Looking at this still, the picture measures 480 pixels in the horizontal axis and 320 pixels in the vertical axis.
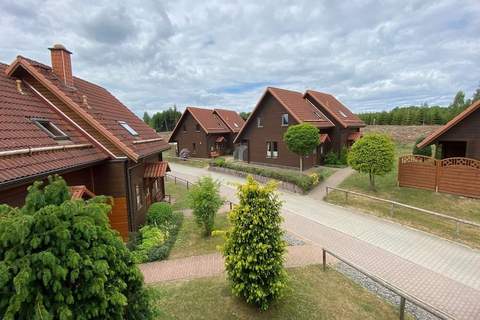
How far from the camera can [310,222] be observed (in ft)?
44.7

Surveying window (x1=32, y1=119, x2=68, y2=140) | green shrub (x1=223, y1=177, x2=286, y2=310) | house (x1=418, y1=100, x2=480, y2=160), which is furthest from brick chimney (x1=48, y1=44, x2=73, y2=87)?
house (x1=418, y1=100, x2=480, y2=160)

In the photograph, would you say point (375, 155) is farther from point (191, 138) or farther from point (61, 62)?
point (191, 138)

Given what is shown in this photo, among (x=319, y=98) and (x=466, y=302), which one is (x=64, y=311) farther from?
(x=319, y=98)

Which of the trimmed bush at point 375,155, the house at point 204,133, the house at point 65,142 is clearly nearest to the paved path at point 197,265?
the house at point 65,142

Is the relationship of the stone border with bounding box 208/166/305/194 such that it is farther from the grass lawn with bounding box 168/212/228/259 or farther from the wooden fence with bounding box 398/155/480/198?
the wooden fence with bounding box 398/155/480/198

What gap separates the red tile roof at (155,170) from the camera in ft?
47.1

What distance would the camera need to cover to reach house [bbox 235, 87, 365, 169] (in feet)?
85.9

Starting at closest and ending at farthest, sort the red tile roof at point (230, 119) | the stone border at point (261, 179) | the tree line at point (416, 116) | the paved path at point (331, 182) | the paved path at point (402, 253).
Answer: the paved path at point (402, 253)
the paved path at point (331, 182)
the stone border at point (261, 179)
the red tile roof at point (230, 119)
the tree line at point (416, 116)

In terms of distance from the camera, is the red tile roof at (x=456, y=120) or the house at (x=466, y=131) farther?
the house at (x=466, y=131)

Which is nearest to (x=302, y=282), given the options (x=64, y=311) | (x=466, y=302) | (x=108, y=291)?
(x=466, y=302)

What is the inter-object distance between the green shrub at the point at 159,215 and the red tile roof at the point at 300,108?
14.7 m

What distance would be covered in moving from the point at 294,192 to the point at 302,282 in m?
11.2

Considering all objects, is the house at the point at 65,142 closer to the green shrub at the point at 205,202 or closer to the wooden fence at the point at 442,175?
the green shrub at the point at 205,202

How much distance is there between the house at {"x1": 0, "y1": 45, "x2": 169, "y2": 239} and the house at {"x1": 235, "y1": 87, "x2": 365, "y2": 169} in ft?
47.9
